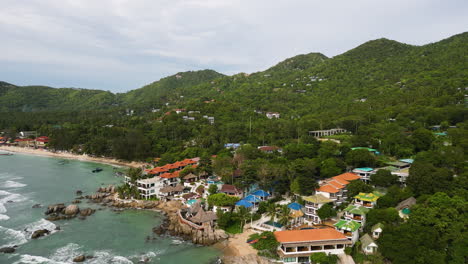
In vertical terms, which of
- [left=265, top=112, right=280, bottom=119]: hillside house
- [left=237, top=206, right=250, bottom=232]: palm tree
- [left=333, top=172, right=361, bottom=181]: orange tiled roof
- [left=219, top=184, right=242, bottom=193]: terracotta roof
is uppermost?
[left=265, top=112, right=280, bottom=119]: hillside house

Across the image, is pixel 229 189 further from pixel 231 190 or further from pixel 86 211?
pixel 86 211

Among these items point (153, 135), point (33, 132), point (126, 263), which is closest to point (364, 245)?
point (126, 263)

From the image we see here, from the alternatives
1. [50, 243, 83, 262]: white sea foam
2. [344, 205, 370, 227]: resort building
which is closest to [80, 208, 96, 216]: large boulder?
[50, 243, 83, 262]: white sea foam

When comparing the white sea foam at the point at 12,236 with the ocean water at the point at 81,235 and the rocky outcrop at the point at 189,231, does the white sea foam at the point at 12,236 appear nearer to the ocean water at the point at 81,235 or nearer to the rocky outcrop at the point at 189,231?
the ocean water at the point at 81,235

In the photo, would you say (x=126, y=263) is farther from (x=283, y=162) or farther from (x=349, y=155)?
(x=349, y=155)

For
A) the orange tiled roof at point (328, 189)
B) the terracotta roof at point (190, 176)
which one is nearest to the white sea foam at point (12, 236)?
the terracotta roof at point (190, 176)

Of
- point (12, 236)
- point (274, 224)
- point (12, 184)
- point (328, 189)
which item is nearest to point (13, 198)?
point (12, 184)

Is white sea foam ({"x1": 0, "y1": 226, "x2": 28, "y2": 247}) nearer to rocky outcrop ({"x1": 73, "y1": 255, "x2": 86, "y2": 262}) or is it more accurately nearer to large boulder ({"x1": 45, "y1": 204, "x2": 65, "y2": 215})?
large boulder ({"x1": 45, "y1": 204, "x2": 65, "y2": 215})
